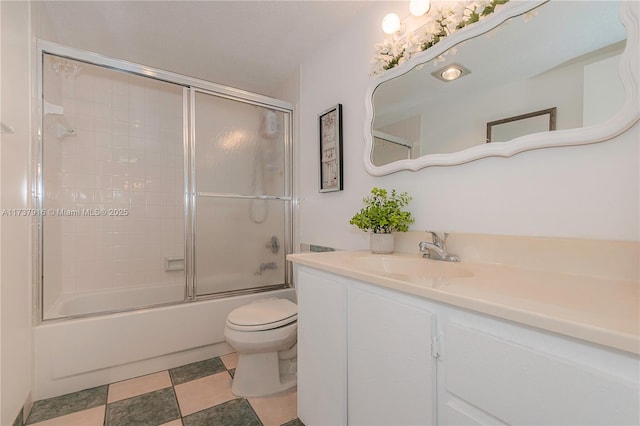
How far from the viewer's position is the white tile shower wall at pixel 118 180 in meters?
2.20

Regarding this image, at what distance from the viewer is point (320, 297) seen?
45.4 inches

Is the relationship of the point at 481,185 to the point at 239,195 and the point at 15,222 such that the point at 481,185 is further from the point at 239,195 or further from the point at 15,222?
the point at 15,222

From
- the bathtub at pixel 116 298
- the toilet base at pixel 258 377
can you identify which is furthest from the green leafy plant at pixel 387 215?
the bathtub at pixel 116 298

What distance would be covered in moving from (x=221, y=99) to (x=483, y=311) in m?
2.18

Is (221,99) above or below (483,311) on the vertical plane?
above

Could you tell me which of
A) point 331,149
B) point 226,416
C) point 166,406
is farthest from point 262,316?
point 331,149

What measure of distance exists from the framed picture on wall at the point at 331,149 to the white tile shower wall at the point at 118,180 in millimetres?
1129

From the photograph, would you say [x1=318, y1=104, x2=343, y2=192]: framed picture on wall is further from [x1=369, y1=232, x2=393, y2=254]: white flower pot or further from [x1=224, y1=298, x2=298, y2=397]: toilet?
[x1=224, y1=298, x2=298, y2=397]: toilet

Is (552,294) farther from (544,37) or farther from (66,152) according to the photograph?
(66,152)

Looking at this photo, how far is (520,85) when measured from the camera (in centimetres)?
106

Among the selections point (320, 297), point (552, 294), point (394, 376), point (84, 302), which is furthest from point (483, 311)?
point (84, 302)

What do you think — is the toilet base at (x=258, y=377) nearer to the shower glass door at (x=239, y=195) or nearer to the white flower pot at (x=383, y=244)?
the shower glass door at (x=239, y=195)

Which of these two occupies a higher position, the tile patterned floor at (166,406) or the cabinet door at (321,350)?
the cabinet door at (321,350)

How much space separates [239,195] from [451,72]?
1.65 metres
